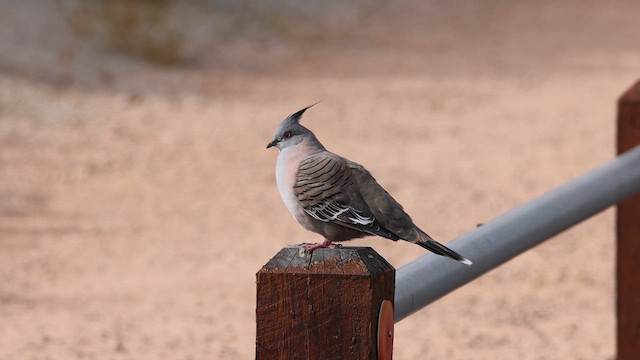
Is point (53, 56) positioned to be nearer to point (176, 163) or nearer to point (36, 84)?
point (36, 84)

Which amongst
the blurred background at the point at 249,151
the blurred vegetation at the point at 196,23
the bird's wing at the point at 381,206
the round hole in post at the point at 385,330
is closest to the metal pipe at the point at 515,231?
the bird's wing at the point at 381,206

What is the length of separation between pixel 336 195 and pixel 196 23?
14787 mm

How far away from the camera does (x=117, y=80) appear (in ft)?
42.2

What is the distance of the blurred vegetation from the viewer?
14414 millimetres

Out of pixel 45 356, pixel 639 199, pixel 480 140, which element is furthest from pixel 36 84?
pixel 639 199

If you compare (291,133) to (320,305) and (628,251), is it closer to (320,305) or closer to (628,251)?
(320,305)

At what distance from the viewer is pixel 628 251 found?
3855 mm

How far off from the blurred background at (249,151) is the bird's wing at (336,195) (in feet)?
10.9

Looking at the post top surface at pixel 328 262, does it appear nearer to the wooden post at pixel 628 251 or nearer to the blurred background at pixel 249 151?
the wooden post at pixel 628 251

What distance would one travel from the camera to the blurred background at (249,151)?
600cm

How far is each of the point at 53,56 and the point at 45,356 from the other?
8284 mm

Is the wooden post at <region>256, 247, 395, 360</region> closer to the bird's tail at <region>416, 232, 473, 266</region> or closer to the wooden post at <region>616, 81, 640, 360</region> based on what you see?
the bird's tail at <region>416, 232, 473, 266</region>

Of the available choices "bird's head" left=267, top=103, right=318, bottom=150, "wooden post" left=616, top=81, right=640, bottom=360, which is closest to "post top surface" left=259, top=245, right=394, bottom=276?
"bird's head" left=267, top=103, right=318, bottom=150

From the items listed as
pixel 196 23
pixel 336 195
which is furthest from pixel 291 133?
pixel 196 23
